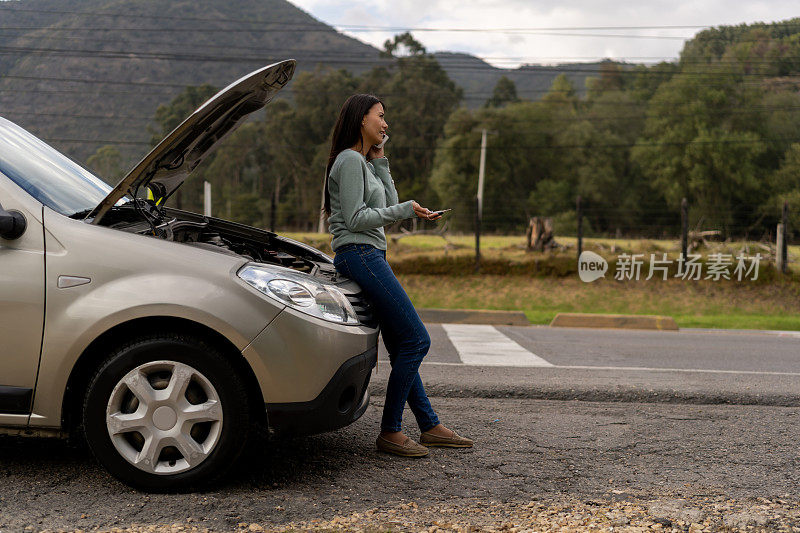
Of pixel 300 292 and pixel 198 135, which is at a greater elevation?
pixel 198 135

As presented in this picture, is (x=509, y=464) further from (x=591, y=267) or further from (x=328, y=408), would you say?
(x=591, y=267)

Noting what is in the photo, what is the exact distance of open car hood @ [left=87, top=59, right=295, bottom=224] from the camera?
11.0 ft

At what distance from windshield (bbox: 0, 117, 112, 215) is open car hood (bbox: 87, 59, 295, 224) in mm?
245

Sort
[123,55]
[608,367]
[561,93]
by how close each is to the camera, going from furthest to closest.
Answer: [561,93] → [123,55] → [608,367]

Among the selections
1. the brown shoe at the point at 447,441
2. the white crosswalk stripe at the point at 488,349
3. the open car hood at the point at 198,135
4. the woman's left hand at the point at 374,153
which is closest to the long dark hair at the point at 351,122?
the woman's left hand at the point at 374,153

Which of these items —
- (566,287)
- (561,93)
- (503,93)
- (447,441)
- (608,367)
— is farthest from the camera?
(503,93)

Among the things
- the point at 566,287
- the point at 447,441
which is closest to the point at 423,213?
the point at 447,441

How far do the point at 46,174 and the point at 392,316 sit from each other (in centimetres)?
186

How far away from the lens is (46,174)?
12.0ft

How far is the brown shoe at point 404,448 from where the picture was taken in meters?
3.87

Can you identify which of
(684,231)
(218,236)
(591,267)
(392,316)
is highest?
(218,236)

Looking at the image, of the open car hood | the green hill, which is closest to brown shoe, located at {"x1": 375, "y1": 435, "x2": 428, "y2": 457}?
the open car hood

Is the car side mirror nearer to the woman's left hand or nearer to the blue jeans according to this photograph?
the blue jeans

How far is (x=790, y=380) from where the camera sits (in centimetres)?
639
